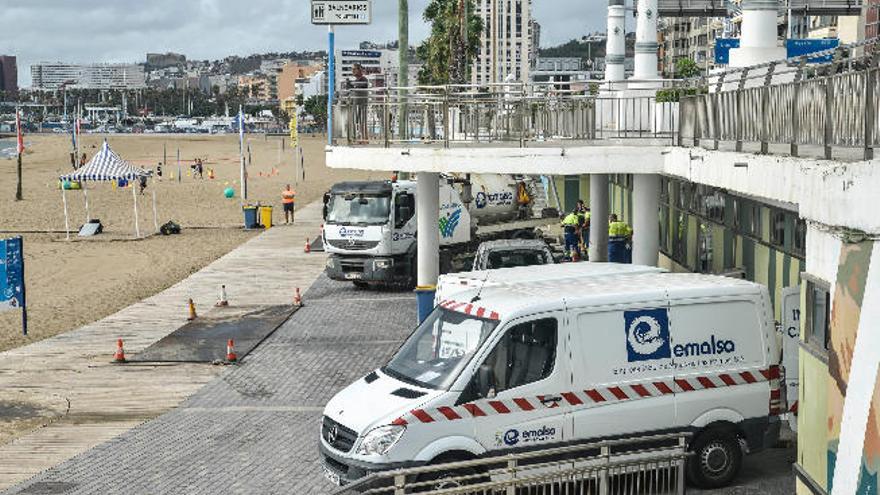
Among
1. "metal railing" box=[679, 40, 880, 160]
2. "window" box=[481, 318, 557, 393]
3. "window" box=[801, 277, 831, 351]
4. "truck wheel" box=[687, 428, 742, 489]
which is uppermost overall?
"metal railing" box=[679, 40, 880, 160]

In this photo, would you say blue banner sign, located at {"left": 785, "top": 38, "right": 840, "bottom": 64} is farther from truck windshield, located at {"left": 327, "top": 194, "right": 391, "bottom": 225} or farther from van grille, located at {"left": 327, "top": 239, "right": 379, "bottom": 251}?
van grille, located at {"left": 327, "top": 239, "right": 379, "bottom": 251}

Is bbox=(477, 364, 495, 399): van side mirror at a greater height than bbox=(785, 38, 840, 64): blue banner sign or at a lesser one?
lesser

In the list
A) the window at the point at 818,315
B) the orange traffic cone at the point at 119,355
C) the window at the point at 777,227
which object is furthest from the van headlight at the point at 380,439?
the orange traffic cone at the point at 119,355

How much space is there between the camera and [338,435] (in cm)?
1280

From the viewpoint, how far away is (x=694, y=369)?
43.4ft

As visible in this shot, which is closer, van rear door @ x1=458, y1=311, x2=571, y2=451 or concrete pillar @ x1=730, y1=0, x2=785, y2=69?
van rear door @ x1=458, y1=311, x2=571, y2=451

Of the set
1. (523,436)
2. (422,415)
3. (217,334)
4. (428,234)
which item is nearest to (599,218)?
(428,234)

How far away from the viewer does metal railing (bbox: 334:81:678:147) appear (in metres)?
22.0

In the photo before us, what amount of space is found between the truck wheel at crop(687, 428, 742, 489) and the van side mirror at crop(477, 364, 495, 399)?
274 centimetres

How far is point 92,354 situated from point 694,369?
14.0 metres

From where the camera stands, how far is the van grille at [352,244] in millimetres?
30203

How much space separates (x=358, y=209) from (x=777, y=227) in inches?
624

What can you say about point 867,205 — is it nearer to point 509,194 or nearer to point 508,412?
point 508,412

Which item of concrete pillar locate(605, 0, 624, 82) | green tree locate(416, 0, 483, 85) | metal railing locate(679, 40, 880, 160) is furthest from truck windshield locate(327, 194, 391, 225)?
green tree locate(416, 0, 483, 85)
